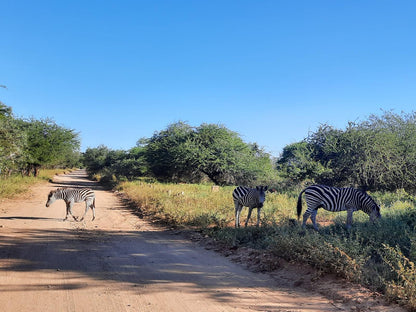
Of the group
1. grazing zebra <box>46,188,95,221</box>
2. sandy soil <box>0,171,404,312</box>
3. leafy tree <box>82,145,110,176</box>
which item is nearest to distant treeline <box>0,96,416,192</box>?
grazing zebra <box>46,188,95,221</box>

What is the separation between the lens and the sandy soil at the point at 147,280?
459cm

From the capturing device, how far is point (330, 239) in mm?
7008

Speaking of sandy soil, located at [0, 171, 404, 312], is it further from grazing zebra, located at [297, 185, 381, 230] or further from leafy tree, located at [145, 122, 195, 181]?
leafy tree, located at [145, 122, 195, 181]

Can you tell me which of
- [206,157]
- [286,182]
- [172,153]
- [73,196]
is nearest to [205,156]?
[206,157]

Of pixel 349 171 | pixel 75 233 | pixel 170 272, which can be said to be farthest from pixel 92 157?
pixel 170 272

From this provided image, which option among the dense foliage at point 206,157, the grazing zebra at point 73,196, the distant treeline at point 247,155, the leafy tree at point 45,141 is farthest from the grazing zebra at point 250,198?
the leafy tree at point 45,141

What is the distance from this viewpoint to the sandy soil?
459 centimetres

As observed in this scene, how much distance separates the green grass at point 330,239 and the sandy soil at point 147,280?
0.32 metres

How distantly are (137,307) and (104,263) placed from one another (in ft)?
8.16

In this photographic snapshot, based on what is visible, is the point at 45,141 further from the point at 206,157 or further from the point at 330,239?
the point at 330,239

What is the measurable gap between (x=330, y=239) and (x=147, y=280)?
13.6 ft

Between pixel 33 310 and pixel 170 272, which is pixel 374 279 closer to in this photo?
pixel 170 272

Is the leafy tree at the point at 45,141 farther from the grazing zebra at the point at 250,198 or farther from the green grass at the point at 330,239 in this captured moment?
the grazing zebra at the point at 250,198

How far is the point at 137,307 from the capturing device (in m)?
4.45
